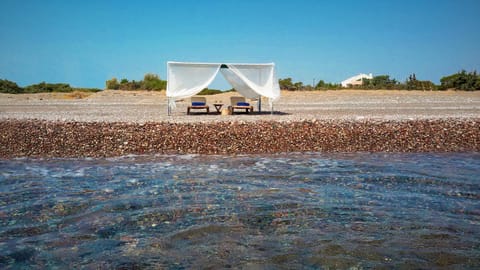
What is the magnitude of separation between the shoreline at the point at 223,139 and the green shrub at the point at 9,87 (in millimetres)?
30184

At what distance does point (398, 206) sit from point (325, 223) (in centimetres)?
113

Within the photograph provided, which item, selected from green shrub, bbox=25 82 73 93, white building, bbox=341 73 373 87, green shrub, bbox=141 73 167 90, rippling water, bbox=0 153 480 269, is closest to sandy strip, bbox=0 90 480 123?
green shrub, bbox=141 73 167 90

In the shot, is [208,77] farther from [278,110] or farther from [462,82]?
[462,82]

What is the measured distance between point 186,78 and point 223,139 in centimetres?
688

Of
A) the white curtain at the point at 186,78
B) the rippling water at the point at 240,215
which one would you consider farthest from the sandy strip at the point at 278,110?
the rippling water at the point at 240,215

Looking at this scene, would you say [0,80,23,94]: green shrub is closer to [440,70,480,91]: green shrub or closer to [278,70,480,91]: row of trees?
[278,70,480,91]: row of trees

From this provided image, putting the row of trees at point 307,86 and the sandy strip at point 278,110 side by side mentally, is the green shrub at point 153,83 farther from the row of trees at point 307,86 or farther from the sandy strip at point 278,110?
the sandy strip at point 278,110

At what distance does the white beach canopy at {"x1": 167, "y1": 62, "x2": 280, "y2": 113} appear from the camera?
15969mm

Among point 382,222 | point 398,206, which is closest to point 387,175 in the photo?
point 398,206

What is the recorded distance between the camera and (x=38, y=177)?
6.65 m

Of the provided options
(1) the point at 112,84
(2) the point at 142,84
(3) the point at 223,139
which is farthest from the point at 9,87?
(3) the point at 223,139

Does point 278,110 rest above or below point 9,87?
below

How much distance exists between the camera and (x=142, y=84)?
3794 cm

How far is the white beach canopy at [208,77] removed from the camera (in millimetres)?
15969
